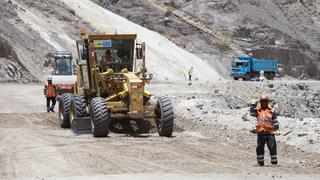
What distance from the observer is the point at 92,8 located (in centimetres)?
6538

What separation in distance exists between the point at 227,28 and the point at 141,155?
6050cm

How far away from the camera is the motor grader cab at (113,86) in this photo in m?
16.2

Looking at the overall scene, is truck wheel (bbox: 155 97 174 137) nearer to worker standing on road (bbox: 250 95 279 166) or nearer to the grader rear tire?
the grader rear tire

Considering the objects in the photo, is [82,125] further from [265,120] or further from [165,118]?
[265,120]

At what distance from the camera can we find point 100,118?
15.8 meters

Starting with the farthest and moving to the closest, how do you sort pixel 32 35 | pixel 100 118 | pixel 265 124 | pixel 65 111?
pixel 32 35
pixel 65 111
pixel 100 118
pixel 265 124

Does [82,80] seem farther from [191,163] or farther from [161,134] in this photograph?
[191,163]

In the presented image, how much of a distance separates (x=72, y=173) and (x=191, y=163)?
2.61m

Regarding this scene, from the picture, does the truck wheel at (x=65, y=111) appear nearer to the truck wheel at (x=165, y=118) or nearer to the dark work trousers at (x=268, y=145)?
the truck wheel at (x=165, y=118)

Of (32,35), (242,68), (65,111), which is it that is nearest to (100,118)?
(65,111)

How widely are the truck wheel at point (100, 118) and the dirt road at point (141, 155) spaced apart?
0.83 feet

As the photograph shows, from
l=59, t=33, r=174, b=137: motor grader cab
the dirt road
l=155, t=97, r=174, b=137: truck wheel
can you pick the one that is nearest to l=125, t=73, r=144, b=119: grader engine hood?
l=59, t=33, r=174, b=137: motor grader cab

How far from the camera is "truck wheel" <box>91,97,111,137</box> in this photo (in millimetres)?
15836

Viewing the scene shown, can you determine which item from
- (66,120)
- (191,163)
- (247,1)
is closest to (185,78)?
(247,1)
